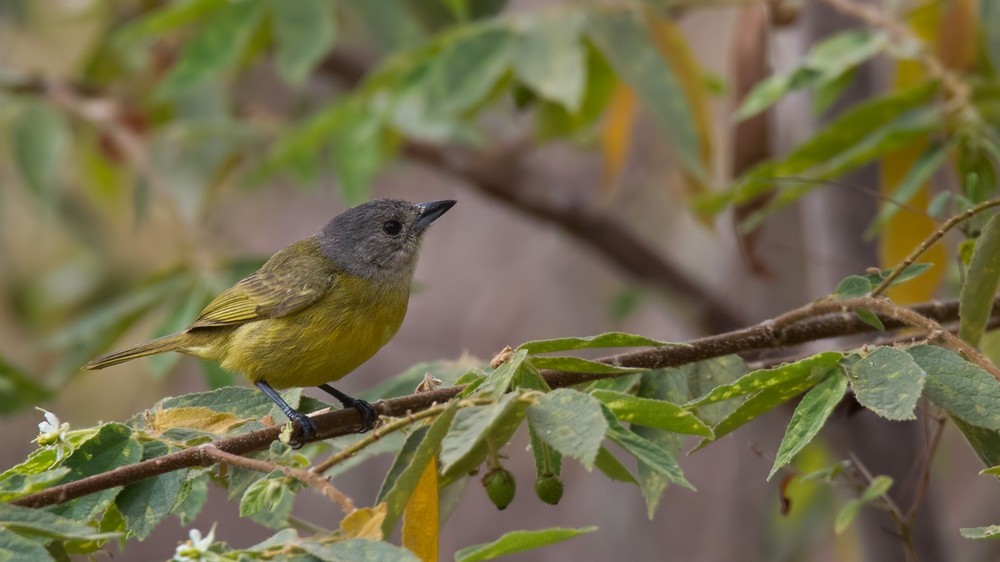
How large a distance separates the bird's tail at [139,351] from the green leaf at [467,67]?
4.06 ft

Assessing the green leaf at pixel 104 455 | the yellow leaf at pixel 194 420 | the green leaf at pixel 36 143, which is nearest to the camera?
the green leaf at pixel 104 455

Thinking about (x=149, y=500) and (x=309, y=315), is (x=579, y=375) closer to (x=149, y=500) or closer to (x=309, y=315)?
(x=149, y=500)

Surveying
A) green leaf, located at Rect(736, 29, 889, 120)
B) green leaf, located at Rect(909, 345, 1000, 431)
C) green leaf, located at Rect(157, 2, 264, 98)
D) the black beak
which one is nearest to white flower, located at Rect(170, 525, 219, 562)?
green leaf, located at Rect(909, 345, 1000, 431)

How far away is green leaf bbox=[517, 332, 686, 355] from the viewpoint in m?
2.12

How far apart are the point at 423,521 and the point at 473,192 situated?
4945 millimetres

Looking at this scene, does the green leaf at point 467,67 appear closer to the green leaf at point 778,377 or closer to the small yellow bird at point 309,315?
the small yellow bird at point 309,315

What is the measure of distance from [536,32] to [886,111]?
3.88 feet

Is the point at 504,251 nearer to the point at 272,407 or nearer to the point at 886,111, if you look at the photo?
the point at 886,111

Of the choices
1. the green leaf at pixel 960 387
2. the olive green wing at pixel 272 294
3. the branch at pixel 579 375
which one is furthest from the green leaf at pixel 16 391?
the green leaf at pixel 960 387

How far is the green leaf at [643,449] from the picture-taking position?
1820 millimetres

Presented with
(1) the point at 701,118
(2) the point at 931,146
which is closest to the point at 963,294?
(2) the point at 931,146

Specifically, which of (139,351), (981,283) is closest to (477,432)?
(981,283)

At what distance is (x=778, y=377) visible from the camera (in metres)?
2.06

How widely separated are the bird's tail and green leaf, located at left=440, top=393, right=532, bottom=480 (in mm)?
2345
